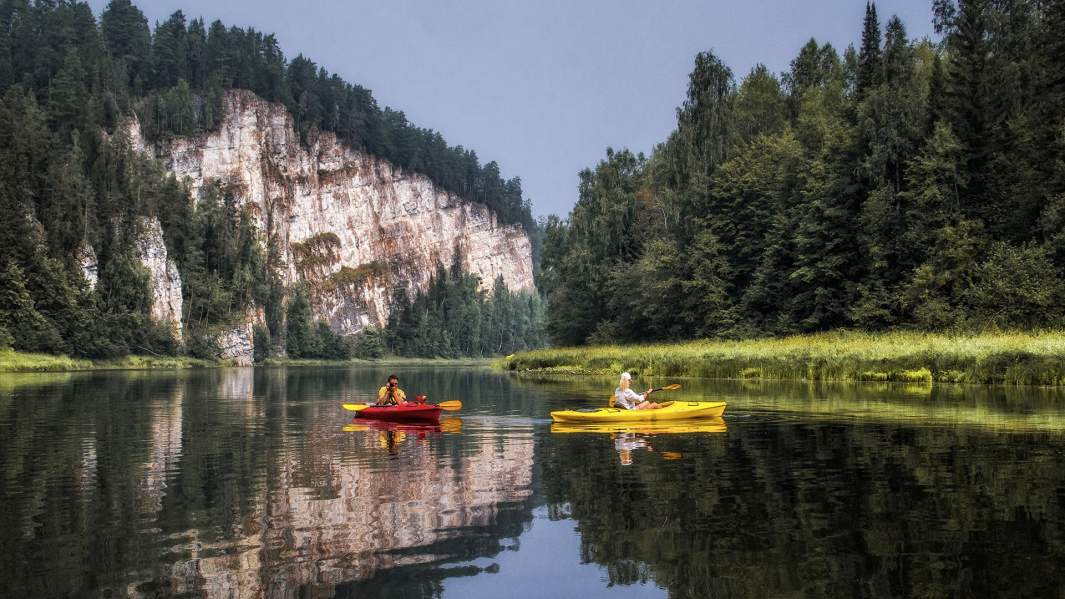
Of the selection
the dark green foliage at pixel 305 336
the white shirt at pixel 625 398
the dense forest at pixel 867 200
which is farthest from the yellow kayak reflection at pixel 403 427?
the dark green foliage at pixel 305 336

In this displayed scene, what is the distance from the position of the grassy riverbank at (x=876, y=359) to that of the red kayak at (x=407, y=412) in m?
21.4

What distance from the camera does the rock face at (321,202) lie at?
15725cm

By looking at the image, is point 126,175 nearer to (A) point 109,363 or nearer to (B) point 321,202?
(A) point 109,363

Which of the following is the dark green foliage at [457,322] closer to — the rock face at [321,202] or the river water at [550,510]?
the rock face at [321,202]

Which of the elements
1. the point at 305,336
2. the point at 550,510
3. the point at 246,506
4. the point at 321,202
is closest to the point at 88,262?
the point at 305,336

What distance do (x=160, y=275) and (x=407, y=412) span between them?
103 m

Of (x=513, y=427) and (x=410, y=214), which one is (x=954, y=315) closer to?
(x=513, y=427)

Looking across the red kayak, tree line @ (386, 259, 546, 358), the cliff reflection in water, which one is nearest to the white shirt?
the cliff reflection in water

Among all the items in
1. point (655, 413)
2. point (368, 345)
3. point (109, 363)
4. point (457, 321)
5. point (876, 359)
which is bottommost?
point (655, 413)

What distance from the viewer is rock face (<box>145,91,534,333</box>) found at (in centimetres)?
15725

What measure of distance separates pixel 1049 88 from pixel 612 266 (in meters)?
37.3

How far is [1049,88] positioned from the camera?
50812 millimetres

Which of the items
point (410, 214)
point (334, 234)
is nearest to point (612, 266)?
point (334, 234)

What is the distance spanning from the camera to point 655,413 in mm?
23953
